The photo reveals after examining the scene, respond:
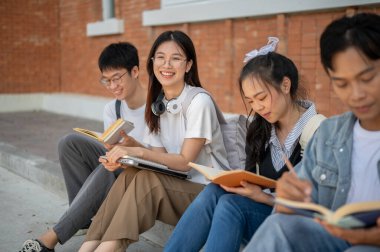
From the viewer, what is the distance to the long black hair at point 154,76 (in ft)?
9.92

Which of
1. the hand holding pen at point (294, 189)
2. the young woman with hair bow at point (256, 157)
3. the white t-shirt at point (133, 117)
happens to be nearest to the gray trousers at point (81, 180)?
the white t-shirt at point (133, 117)

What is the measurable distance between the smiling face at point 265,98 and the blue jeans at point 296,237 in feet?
2.46

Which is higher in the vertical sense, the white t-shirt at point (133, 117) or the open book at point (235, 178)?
the white t-shirt at point (133, 117)

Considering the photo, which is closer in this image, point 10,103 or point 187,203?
point 187,203

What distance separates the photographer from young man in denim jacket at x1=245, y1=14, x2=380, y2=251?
1.78 metres

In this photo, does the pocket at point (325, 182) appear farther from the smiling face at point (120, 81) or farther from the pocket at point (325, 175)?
the smiling face at point (120, 81)

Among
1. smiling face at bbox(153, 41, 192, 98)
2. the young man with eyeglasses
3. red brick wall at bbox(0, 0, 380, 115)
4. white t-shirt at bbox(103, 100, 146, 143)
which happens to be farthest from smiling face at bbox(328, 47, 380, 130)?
white t-shirt at bbox(103, 100, 146, 143)

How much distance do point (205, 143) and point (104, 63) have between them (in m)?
1.03

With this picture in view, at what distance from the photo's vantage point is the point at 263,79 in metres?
2.48

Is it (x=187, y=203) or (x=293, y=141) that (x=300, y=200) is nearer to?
(x=293, y=141)

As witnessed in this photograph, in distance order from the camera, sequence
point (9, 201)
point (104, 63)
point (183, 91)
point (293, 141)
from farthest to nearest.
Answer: point (9, 201)
point (104, 63)
point (183, 91)
point (293, 141)

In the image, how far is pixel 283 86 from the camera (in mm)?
2512

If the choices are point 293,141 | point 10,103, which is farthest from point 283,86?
point 10,103

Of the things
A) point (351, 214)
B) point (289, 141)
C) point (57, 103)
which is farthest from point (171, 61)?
point (57, 103)
